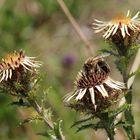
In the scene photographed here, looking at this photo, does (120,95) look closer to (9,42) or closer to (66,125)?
(66,125)

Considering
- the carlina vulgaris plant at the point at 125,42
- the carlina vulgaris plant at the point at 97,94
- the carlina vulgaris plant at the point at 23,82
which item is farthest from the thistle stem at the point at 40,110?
the carlina vulgaris plant at the point at 125,42

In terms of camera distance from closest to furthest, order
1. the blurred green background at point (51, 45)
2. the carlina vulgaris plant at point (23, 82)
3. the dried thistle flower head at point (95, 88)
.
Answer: the dried thistle flower head at point (95, 88) < the carlina vulgaris plant at point (23, 82) < the blurred green background at point (51, 45)

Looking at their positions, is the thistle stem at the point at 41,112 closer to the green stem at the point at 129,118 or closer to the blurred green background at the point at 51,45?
the green stem at the point at 129,118

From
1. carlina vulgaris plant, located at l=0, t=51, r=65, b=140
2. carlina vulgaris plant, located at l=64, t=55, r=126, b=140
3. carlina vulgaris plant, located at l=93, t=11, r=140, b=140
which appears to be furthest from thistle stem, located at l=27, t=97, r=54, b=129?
carlina vulgaris plant, located at l=93, t=11, r=140, b=140

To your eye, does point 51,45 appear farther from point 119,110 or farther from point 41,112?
point 119,110

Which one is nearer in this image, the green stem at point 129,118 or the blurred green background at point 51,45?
the green stem at point 129,118

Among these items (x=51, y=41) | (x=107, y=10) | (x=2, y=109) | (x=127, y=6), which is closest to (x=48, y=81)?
(x=2, y=109)

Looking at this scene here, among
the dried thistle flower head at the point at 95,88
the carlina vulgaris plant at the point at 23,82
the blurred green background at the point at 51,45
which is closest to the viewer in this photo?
the dried thistle flower head at the point at 95,88
